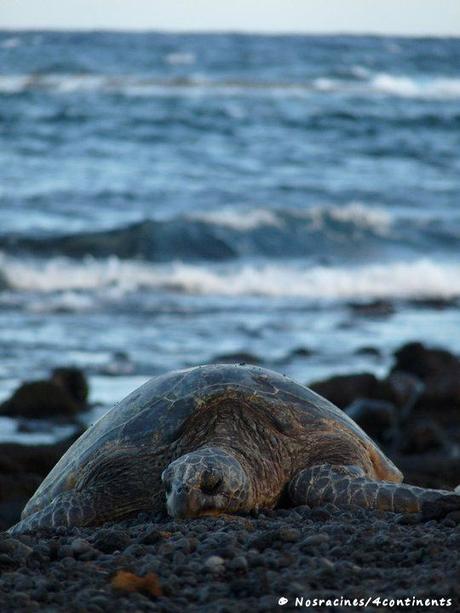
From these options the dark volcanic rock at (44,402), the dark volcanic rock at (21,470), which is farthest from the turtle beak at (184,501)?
the dark volcanic rock at (44,402)

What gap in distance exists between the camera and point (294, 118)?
3619 cm

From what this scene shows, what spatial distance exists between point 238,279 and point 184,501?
12816 millimetres

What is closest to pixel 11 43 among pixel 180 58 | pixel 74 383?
pixel 180 58

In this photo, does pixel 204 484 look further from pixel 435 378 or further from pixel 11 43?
pixel 11 43

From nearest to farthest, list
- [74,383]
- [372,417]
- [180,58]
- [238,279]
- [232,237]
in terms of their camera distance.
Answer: [372,417] → [74,383] → [238,279] → [232,237] → [180,58]

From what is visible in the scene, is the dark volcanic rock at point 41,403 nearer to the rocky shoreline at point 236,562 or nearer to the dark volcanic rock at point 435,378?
the dark volcanic rock at point 435,378

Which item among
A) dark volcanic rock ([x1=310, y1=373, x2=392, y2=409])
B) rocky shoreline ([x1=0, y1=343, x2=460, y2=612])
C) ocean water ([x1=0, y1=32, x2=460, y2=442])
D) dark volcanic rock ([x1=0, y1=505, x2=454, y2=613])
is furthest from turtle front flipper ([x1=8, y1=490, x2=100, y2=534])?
dark volcanic rock ([x1=310, y1=373, x2=392, y2=409])

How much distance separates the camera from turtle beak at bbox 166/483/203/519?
4.20 meters

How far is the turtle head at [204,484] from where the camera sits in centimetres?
420

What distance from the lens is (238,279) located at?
16969 millimetres

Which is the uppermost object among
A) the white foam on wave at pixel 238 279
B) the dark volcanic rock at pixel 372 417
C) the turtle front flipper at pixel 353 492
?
the white foam on wave at pixel 238 279

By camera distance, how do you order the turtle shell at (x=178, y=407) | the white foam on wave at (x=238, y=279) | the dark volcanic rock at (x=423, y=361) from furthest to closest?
the white foam on wave at (x=238, y=279) → the dark volcanic rock at (x=423, y=361) → the turtle shell at (x=178, y=407)

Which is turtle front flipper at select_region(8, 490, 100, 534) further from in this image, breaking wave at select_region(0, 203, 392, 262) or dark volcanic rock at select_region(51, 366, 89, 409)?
breaking wave at select_region(0, 203, 392, 262)

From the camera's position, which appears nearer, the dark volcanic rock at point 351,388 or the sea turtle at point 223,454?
the sea turtle at point 223,454
